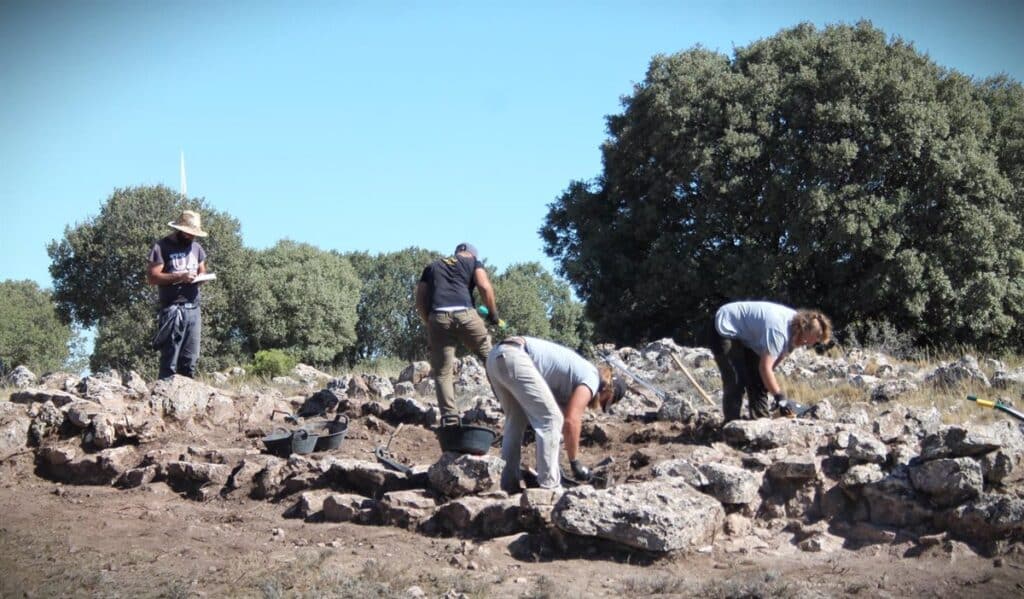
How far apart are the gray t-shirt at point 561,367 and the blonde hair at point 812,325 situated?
6.92ft

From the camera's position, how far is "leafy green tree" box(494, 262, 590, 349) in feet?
158

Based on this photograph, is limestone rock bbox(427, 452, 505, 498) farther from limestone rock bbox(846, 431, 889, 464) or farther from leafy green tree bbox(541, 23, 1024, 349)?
leafy green tree bbox(541, 23, 1024, 349)

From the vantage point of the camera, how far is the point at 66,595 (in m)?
5.45

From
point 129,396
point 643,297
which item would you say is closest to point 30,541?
point 129,396

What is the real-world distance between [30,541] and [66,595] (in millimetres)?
1192

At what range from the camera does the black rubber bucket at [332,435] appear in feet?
29.1

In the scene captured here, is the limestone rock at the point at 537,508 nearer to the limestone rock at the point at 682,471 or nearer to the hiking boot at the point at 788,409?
A: the limestone rock at the point at 682,471

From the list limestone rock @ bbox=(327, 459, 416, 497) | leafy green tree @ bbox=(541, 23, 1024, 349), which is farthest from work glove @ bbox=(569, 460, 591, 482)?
leafy green tree @ bbox=(541, 23, 1024, 349)

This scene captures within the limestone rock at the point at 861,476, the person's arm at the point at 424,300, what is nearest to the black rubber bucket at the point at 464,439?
the person's arm at the point at 424,300

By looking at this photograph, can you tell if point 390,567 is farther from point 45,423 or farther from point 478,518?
point 45,423

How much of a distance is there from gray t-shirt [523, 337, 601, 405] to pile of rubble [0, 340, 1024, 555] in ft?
2.39

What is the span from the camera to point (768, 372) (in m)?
7.76

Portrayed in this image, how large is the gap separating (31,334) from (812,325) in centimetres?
4449

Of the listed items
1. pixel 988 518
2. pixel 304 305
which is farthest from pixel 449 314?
pixel 304 305
